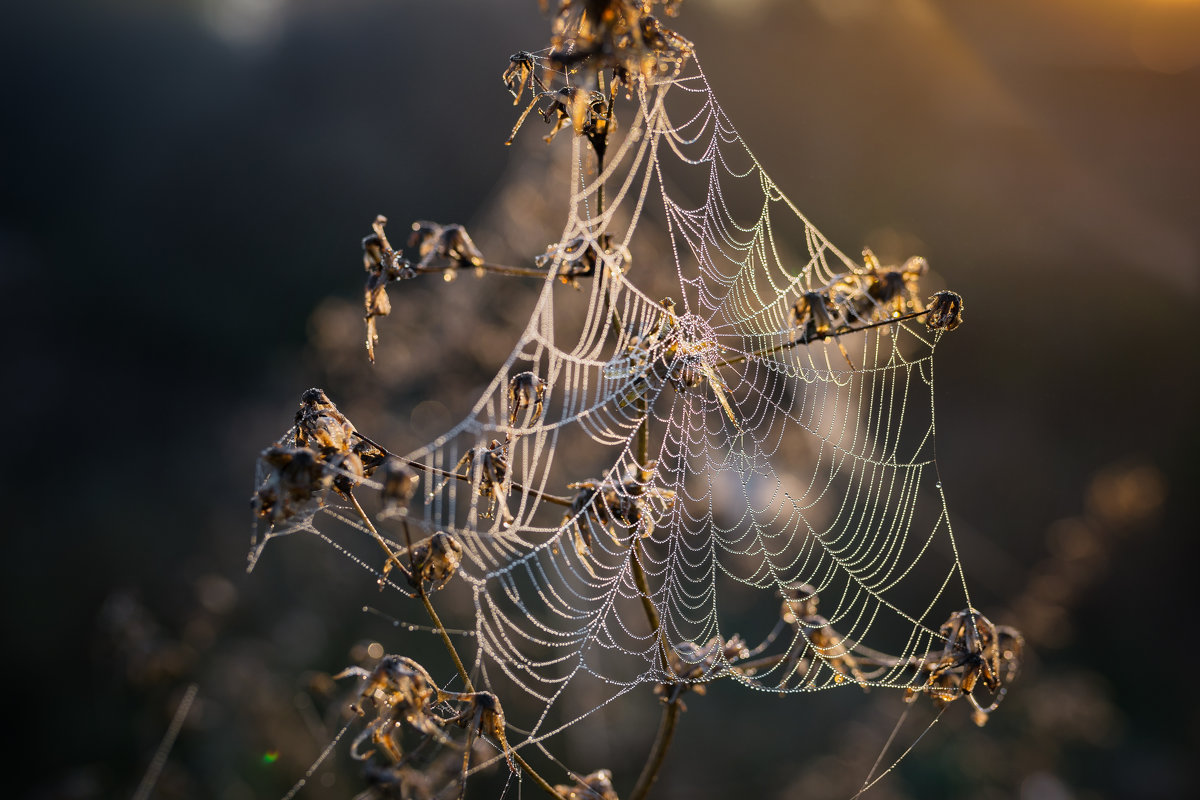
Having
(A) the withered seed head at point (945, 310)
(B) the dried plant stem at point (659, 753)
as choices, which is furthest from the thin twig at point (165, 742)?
(A) the withered seed head at point (945, 310)

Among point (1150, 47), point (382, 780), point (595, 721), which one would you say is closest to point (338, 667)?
point (595, 721)

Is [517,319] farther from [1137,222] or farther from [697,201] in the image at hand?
[1137,222]

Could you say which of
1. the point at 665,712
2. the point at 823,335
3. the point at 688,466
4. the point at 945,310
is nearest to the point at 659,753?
the point at 665,712

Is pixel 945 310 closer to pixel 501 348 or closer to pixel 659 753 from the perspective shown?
pixel 659 753

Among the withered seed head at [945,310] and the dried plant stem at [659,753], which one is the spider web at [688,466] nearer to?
the dried plant stem at [659,753]

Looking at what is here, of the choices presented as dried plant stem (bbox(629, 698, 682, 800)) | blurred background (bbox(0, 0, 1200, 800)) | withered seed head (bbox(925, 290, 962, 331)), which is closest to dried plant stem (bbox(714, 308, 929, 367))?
withered seed head (bbox(925, 290, 962, 331))

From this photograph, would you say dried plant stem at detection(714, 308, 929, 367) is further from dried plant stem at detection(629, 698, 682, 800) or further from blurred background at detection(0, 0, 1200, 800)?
blurred background at detection(0, 0, 1200, 800)

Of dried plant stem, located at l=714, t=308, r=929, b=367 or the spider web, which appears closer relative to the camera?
dried plant stem, located at l=714, t=308, r=929, b=367
